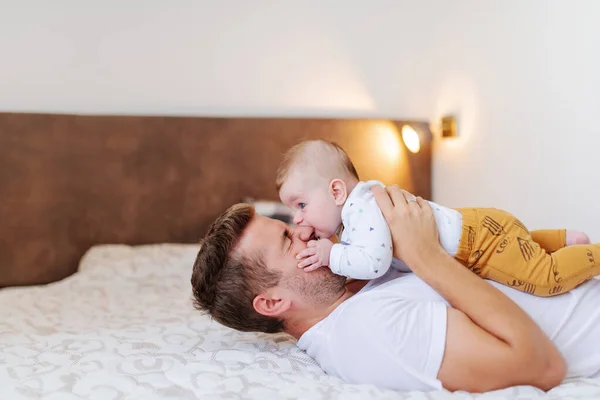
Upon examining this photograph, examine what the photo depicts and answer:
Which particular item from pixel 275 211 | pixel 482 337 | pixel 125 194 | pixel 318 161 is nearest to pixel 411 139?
pixel 275 211

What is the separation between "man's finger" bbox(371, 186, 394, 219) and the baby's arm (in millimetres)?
12

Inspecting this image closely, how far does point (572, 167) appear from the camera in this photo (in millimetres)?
2229

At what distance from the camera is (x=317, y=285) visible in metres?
1.42

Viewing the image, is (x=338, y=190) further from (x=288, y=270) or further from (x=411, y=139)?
(x=411, y=139)

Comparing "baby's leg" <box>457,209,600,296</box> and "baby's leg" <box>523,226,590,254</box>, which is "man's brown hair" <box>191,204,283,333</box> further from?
"baby's leg" <box>523,226,590,254</box>

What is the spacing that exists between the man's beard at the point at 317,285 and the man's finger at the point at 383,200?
→ 0.20m

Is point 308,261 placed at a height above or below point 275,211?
above

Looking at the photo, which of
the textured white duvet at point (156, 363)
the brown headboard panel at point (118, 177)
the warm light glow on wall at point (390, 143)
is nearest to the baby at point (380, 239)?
the textured white duvet at point (156, 363)

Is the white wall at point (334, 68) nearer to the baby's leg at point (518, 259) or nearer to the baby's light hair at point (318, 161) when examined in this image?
the baby's leg at point (518, 259)

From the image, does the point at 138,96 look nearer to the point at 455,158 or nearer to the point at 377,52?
the point at 377,52

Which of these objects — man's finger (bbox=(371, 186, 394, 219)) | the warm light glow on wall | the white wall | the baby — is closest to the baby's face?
the baby

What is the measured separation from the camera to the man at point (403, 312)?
1.19 meters

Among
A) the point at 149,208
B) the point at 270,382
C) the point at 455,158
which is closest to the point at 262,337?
the point at 270,382

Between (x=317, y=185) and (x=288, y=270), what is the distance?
23 centimetres
